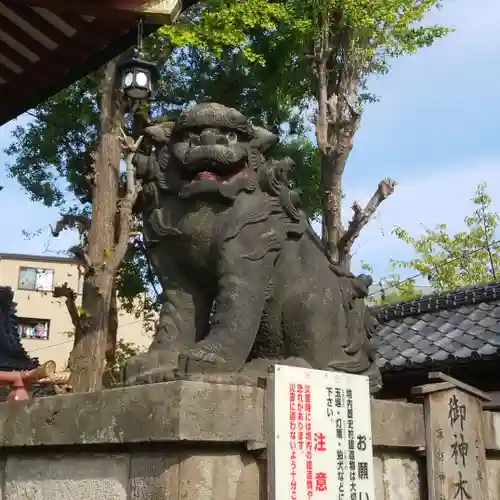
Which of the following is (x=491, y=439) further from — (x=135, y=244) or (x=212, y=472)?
(x=135, y=244)

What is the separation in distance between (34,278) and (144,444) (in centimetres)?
2675

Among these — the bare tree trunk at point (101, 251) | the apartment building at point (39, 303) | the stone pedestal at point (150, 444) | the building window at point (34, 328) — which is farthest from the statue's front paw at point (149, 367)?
the building window at point (34, 328)

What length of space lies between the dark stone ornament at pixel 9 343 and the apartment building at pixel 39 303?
44.7ft

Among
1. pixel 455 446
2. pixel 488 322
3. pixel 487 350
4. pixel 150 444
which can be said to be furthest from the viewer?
pixel 488 322

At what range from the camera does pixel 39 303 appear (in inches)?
1083

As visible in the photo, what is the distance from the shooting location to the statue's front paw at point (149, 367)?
113 inches

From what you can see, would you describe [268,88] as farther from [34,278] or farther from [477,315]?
[34,278]

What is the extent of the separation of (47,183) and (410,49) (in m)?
7.44

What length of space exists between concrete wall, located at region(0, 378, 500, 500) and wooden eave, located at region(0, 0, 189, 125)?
2508 mm

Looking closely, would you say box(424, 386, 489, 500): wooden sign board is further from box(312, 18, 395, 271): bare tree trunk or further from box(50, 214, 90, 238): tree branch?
box(50, 214, 90, 238): tree branch

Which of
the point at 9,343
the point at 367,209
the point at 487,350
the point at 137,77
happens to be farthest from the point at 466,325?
the point at 9,343

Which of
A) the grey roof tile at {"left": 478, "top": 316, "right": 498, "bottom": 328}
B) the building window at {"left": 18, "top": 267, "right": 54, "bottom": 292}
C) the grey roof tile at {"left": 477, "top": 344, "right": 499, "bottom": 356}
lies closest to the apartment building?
the building window at {"left": 18, "top": 267, "right": 54, "bottom": 292}

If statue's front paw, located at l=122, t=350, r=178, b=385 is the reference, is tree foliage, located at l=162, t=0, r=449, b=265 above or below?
above

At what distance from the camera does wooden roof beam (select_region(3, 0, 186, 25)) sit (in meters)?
4.15
